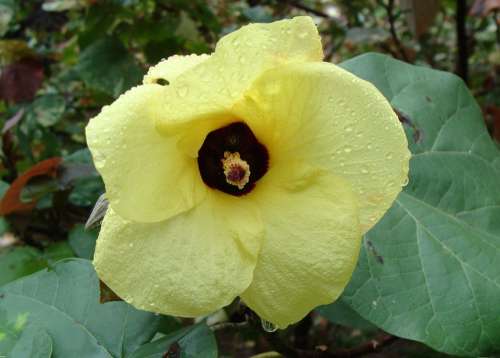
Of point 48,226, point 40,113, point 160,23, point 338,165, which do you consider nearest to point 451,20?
point 160,23

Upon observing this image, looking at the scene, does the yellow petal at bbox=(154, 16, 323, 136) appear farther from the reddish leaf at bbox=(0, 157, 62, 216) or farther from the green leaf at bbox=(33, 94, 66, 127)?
the green leaf at bbox=(33, 94, 66, 127)

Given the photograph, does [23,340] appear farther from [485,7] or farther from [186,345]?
[485,7]

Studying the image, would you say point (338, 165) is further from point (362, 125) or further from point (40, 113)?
point (40, 113)

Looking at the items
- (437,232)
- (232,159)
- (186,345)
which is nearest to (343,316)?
(437,232)

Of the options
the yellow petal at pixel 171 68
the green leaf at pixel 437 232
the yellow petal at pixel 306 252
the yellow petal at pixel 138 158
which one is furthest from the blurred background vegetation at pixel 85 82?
the yellow petal at pixel 171 68

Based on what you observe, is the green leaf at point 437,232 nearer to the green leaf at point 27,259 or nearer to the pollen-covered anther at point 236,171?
the pollen-covered anther at point 236,171

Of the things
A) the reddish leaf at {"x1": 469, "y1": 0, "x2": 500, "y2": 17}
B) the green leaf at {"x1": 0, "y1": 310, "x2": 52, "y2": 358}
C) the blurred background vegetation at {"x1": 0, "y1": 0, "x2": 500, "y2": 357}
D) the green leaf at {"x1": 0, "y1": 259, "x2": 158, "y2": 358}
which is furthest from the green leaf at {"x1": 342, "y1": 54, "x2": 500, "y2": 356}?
the reddish leaf at {"x1": 469, "y1": 0, "x2": 500, "y2": 17}
